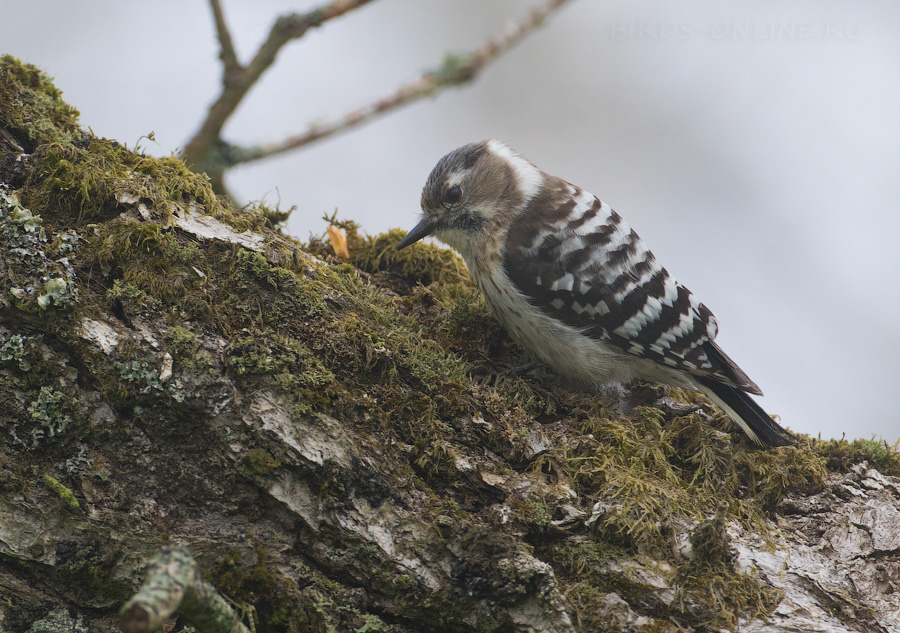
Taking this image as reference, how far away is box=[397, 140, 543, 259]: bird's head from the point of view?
401 centimetres

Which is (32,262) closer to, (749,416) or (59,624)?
(59,624)

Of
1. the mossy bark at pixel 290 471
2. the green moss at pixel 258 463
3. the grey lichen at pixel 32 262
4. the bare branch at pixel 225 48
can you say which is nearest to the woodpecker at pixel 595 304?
the mossy bark at pixel 290 471

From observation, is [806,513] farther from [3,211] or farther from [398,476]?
[3,211]

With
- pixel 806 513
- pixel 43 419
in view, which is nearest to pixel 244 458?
pixel 43 419

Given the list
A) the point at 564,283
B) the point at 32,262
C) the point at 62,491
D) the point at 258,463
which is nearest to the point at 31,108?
the point at 32,262

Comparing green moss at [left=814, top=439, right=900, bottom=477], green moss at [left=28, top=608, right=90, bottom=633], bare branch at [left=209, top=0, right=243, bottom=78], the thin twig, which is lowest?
green moss at [left=28, top=608, right=90, bottom=633]

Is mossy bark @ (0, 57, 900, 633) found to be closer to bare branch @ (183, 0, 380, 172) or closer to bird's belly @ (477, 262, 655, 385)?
bird's belly @ (477, 262, 655, 385)

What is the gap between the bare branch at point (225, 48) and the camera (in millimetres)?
3605

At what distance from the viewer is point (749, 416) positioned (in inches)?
130

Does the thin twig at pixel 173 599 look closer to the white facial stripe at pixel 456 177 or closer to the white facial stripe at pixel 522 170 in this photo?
the white facial stripe at pixel 456 177

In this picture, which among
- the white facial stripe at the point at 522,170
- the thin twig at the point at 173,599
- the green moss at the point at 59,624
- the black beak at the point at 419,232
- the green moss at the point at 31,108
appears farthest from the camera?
the white facial stripe at the point at 522,170

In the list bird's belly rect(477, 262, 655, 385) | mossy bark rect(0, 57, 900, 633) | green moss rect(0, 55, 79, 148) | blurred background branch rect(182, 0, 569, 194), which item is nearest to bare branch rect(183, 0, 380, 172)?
blurred background branch rect(182, 0, 569, 194)

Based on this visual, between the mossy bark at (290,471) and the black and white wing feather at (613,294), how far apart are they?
704mm

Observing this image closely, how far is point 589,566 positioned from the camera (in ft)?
8.02
